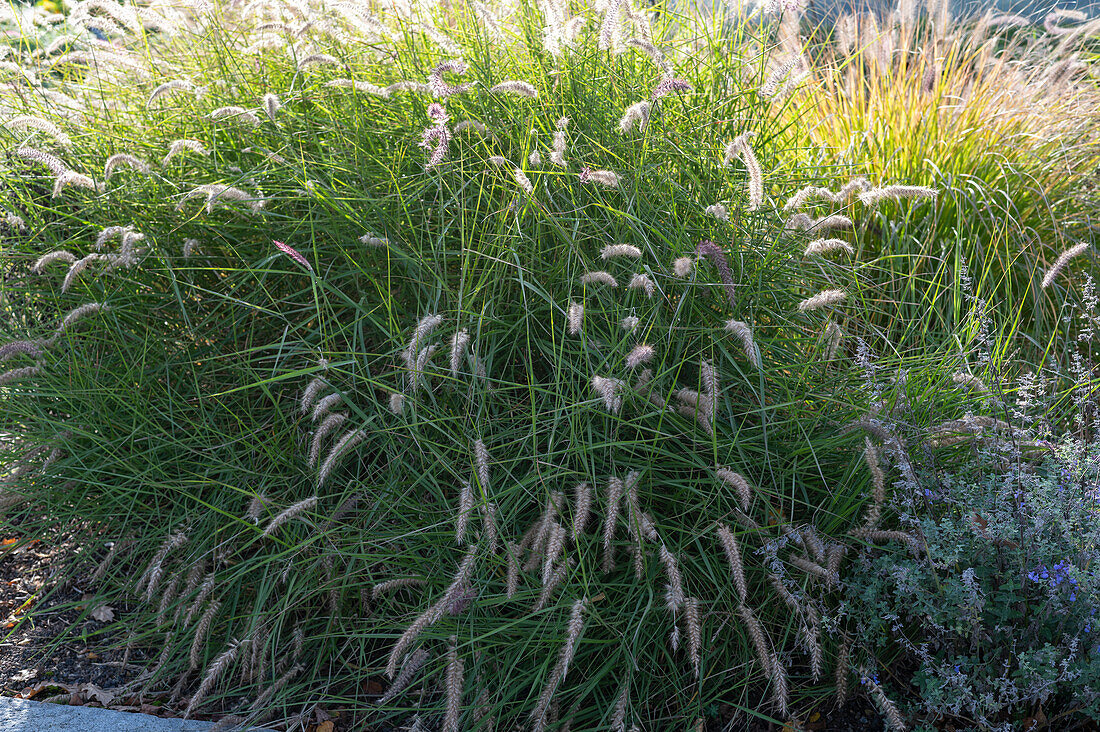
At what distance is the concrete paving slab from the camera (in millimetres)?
2246

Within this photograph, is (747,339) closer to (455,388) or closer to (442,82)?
(455,388)

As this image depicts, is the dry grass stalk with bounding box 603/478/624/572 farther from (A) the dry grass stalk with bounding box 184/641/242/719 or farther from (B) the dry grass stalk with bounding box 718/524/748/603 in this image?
(A) the dry grass stalk with bounding box 184/641/242/719

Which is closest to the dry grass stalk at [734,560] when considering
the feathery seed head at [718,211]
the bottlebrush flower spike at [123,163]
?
the feathery seed head at [718,211]

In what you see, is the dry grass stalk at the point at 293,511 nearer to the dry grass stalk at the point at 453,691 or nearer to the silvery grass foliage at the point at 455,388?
the silvery grass foliage at the point at 455,388

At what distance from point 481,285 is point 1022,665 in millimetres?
1738

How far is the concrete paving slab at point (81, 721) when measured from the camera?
225 cm

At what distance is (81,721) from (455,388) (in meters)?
1.37

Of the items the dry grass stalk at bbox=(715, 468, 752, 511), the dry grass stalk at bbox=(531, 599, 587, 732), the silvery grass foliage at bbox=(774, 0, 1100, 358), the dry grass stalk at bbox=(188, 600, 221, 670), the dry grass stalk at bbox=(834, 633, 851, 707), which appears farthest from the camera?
the silvery grass foliage at bbox=(774, 0, 1100, 358)

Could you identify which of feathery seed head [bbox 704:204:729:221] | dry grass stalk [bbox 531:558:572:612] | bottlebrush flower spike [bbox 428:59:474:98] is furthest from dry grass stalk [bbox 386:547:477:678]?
bottlebrush flower spike [bbox 428:59:474:98]

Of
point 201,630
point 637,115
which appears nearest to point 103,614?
point 201,630

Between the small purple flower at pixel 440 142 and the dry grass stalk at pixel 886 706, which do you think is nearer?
the dry grass stalk at pixel 886 706

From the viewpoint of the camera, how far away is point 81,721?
2264 mm

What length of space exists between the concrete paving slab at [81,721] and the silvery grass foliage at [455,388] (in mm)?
132

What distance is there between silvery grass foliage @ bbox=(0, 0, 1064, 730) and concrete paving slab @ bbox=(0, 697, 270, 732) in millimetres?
132
